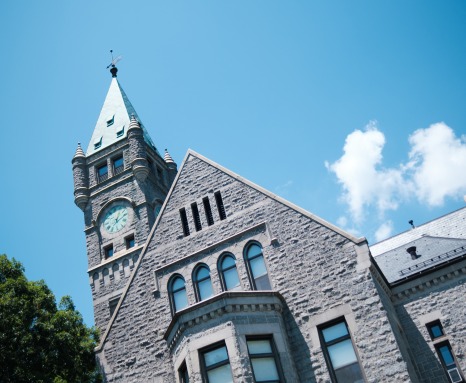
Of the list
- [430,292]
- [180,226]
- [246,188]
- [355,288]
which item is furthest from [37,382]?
[430,292]

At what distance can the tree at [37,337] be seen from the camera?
2003 centimetres

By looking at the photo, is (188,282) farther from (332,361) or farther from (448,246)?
(448,246)

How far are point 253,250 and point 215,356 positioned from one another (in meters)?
4.11

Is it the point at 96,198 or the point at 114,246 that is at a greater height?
the point at 96,198

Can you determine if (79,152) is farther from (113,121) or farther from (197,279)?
(197,279)

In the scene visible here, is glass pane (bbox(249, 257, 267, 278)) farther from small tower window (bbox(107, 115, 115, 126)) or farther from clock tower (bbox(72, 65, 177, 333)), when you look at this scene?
small tower window (bbox(107, 115, 115, 126))

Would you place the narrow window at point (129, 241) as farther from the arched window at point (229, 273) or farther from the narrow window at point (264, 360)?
the narrow window at point (264, 360)

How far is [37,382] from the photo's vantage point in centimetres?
1988

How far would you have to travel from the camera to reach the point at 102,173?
39812 millimetres

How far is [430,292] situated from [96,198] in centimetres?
2499

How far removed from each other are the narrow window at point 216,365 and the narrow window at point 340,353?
280 centimetres

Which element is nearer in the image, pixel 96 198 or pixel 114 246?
pixel 114 246

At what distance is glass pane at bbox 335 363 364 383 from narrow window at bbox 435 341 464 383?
4446 millimetres

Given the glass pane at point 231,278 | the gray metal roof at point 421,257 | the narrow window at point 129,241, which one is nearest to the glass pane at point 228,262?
the glass pane at point 231,278
